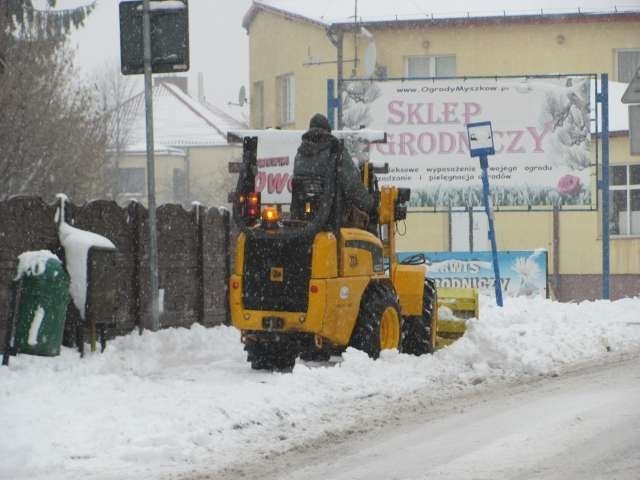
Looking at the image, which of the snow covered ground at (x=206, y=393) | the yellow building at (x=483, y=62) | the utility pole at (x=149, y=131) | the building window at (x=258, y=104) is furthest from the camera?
the building window at (x=258, y=104)

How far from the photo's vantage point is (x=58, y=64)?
97.9 feet

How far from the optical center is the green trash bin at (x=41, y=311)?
1290 centimetres

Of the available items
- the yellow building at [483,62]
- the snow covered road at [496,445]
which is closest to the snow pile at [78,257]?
the snow covered road at [496,445]

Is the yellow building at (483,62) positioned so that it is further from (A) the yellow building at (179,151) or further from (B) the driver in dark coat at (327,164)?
(A) the yellow building at (179,151)

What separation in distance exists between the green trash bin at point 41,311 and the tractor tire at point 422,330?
347 centimetres

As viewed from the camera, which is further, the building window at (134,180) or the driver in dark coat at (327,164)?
the building window at (134,180)

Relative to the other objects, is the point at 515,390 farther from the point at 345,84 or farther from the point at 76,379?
the point at 345,84

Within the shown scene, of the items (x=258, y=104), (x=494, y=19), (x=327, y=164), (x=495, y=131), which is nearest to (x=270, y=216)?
(x=327, y=164)

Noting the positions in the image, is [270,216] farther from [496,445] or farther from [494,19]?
[494,19]

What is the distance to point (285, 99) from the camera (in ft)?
137

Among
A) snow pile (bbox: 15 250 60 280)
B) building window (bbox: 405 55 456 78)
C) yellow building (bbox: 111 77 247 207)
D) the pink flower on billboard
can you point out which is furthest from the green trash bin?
yellow building (bbox: 111 77 247 207)

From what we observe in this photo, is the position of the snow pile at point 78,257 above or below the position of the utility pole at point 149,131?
below

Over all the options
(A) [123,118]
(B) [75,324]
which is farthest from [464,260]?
(A) [123,118]

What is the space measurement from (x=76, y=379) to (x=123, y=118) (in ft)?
196
